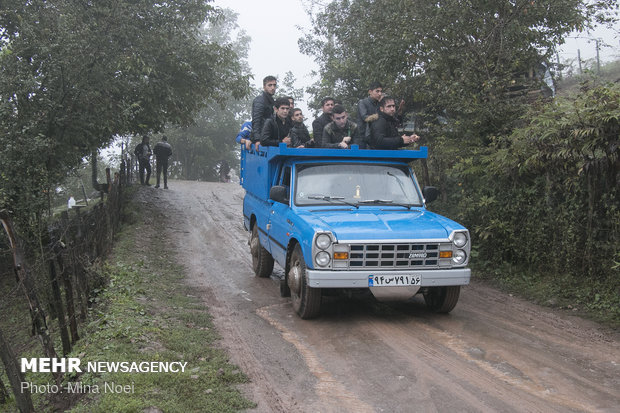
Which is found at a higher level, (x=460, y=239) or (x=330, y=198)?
(x=330, y=198)

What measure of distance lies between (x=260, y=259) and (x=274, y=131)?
2.20 meters

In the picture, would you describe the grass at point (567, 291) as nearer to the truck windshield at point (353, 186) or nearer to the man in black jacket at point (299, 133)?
the truck windshield at point (353, 186)

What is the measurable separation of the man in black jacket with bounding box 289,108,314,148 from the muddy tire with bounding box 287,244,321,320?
2.76m

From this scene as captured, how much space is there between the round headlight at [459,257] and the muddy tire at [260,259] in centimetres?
382

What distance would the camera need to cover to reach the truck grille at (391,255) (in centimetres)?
652

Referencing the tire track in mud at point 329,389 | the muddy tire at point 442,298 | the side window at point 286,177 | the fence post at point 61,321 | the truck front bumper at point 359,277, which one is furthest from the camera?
the side window at point 286,177

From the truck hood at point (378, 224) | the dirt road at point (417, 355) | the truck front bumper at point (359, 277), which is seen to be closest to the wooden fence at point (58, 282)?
the dirt road at point (417, 355)

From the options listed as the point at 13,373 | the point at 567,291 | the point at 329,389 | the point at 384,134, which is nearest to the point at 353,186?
the point at 384,134

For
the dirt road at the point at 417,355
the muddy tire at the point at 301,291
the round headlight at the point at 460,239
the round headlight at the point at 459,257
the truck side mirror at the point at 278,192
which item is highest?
the truck side mirror at the point at 278,192

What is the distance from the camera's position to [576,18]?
1152cm

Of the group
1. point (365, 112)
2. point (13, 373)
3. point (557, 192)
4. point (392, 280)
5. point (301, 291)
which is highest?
point (365, 112)

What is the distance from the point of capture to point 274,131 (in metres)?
9.57

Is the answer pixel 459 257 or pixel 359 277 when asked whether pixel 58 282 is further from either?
pixel 459 257

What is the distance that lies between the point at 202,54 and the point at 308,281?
12.8 m
